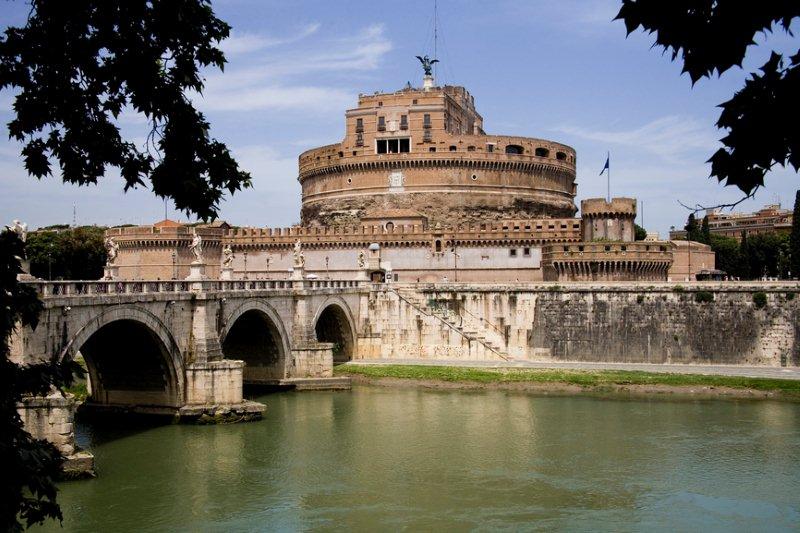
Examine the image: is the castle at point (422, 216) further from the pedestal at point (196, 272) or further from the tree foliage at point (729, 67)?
the tree foliage at point (729, 67)

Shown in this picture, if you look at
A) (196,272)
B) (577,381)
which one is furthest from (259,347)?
(577,381)

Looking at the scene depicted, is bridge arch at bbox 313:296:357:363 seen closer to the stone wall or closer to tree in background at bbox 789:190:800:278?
the stone wall

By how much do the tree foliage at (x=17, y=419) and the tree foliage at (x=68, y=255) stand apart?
55.2 meters

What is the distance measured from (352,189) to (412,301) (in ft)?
68.9

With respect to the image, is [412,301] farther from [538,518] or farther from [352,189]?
[538,518]

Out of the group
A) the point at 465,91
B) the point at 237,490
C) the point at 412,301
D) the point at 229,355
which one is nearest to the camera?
the point at 237,490

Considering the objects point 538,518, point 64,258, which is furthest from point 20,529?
point 64,258

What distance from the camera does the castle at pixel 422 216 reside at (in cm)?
5728

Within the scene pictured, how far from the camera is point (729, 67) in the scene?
5.34 meters

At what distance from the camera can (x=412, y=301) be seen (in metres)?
48.0

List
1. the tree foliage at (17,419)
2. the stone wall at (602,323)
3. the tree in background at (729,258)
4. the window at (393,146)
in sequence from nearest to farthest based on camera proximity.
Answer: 1. the tree foliage at (17,419)
2. the stone wall at (602,323)
3. the window at (393,146)
4. the tree in background at (729,258)

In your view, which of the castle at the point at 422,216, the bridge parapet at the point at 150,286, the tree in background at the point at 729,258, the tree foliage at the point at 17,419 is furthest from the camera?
the tree in background at the point at 729,258

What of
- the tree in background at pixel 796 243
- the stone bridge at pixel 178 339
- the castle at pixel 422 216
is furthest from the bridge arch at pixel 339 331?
the tree in background at pixel 796 243

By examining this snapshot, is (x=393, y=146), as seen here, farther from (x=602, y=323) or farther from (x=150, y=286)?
(x=150, y=286)
